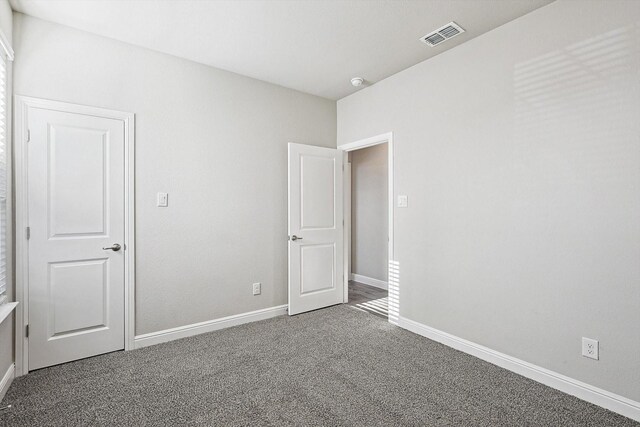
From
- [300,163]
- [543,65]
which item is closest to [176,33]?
[300,163]

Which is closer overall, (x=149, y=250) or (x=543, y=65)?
(x=543, y=65)

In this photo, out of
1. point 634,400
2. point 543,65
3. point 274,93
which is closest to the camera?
point 634,400

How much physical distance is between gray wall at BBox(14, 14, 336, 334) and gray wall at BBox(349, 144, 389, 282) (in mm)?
1784

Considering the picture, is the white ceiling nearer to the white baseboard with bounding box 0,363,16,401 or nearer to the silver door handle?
the silver door handle

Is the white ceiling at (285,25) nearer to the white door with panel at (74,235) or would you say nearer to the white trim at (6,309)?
the white door with panel at (74,235)

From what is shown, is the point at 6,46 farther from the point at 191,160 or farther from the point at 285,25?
the point at 285,25

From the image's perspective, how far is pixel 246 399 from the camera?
2.03 meters

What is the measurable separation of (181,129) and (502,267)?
3.09 m

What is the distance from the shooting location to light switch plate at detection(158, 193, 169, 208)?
2.88 metres

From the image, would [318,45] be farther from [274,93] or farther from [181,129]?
[181,129]

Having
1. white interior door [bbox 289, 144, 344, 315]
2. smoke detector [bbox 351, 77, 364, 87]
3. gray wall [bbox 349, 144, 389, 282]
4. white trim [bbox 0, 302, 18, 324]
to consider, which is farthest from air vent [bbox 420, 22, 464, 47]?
white trim [bbox 0, 302, 18, 324]

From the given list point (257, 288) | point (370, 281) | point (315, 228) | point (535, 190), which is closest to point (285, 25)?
point (315, 228)

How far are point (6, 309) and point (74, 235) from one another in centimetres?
66

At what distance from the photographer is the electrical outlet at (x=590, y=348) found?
200cm
